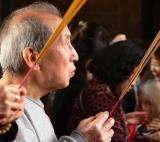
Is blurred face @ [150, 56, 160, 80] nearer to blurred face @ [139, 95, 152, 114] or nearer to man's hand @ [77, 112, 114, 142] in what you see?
blurred face @ [139, 95, 152, 114]

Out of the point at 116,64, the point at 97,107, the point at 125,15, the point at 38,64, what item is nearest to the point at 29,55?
the point at 38,64

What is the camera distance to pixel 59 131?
10.2 feet

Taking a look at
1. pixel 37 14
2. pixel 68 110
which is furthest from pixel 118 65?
pixel 37 14

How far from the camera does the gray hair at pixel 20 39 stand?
7.02 ft

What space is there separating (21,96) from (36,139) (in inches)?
17.3

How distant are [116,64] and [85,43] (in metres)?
0.81

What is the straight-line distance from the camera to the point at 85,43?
157 inches

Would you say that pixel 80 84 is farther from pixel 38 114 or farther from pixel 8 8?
pixel 8 8

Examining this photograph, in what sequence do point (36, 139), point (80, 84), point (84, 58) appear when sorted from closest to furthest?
point (36, 139), point (80, 84), point (84, 58)

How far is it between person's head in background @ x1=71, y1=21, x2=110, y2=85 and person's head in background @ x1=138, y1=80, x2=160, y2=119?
319 millimetres

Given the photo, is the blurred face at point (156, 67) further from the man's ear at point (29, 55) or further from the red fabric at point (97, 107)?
the man's ear at point (29, 55)

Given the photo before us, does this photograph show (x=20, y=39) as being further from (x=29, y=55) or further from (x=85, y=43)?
(x=85, y=43)

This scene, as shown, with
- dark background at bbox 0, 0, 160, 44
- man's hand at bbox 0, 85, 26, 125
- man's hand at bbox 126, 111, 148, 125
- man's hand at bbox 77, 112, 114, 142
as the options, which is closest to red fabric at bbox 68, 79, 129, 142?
man's hand at bbox 126, 111, 148, 125

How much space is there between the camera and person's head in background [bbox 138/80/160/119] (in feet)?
10.5
